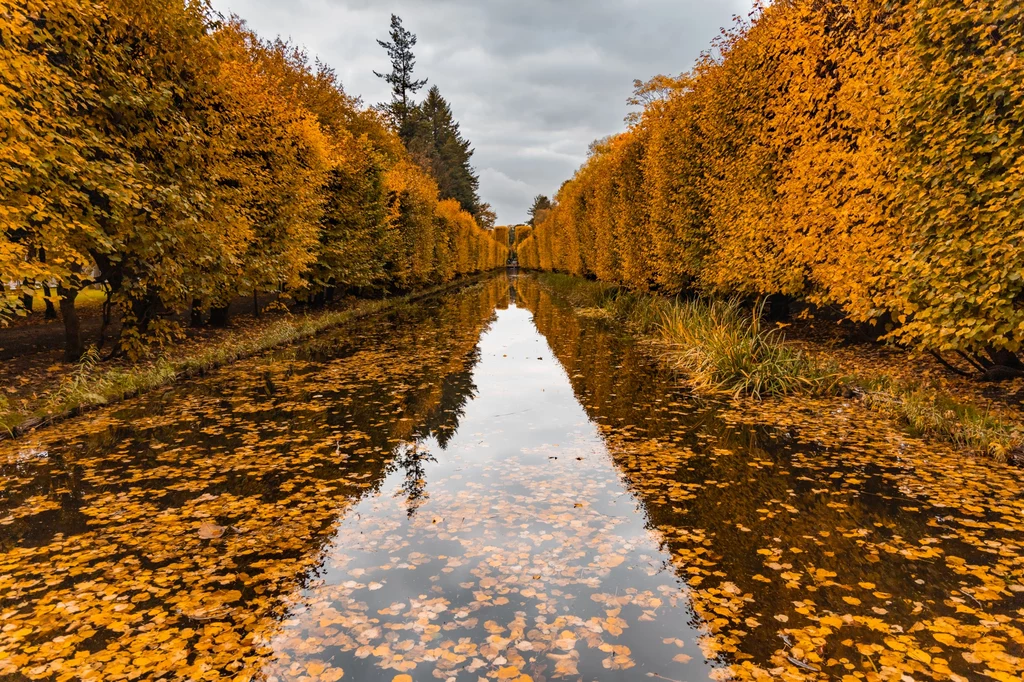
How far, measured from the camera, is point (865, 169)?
26.8 ft

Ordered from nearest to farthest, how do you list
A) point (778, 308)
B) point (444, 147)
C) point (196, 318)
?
point (778, 308), point (196, 318), point (444, 147)

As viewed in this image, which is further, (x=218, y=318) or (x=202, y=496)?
(x=218, y=318)

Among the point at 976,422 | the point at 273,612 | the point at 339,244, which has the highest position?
the point at 339,244

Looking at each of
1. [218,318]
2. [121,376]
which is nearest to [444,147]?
[218,318]

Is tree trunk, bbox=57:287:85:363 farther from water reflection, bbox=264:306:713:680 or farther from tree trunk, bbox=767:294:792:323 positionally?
tree trunk, bbox=767:294:792:323

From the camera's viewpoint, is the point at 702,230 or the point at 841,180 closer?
the point at 841,180

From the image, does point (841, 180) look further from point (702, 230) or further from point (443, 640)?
point (443, 640)

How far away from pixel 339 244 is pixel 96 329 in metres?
8.49

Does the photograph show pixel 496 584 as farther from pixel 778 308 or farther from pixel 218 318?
pixel 218 318

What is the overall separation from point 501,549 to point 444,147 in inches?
2754

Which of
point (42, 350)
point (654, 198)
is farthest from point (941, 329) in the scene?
point (42, 350)

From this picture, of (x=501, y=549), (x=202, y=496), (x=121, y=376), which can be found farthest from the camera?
(x=121, y=376)

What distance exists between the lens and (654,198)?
57.0ft

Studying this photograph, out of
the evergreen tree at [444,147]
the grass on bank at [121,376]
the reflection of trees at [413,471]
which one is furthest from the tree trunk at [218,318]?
the evergreen tree at [444,147]
